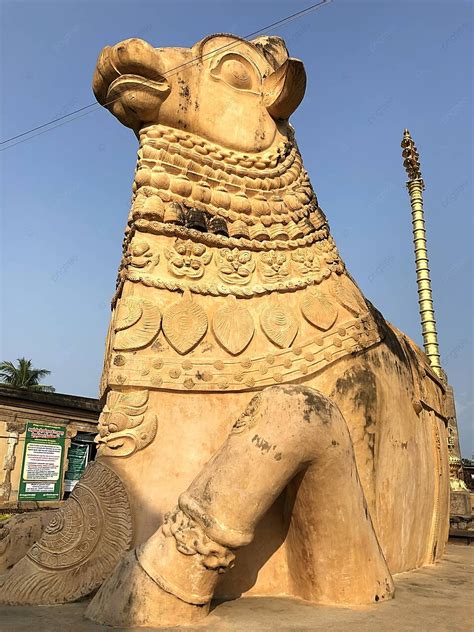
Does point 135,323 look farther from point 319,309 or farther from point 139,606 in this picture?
point 139,606

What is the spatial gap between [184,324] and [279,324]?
0.57 meters

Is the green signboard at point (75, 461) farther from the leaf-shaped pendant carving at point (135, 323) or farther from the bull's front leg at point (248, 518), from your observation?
the bull's front leg at point (248, 518)

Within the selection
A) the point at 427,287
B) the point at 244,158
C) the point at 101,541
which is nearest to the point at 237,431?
the point at 101,541

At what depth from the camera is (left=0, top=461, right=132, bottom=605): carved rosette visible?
2.61m

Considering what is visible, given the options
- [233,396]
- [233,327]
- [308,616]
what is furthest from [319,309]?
[308,616]

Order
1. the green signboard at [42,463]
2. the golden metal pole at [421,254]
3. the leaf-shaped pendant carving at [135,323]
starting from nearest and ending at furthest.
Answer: the leaf-shaped pendant carving at [135,323]
the green signboard at [42,463]
the golden metal pole at [421,254]

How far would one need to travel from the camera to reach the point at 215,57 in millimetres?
3900

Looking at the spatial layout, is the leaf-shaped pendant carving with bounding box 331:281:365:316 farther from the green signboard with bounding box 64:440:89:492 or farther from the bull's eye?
the green signboard with bounding box 64:440:89:492

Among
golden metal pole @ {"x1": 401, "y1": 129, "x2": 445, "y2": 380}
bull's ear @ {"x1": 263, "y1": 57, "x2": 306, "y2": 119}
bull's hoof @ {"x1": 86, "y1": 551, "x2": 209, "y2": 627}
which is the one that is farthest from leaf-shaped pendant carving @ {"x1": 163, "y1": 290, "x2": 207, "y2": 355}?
golden metal pole @ {"x1": 401, "y1": 129, "x2": 445, "y2": 380}

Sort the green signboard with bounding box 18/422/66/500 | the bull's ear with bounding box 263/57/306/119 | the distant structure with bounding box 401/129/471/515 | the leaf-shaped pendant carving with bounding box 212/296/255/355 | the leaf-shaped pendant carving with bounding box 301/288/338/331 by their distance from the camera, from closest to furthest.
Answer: the leaf-shaped pendant carving with bounding box 212/296/255/355 < the leaf-shaped pendant carving with bounding box 301/288/338/331 < the bull's ear with bounding box 263/57/306/119 < the green signboard with bounding box 18/422/66/500 < the distant structure with bounding box 401/129/471/515

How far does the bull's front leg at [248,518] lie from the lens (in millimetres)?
2205

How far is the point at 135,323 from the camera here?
308cm

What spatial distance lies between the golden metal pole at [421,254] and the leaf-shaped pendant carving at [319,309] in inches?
579

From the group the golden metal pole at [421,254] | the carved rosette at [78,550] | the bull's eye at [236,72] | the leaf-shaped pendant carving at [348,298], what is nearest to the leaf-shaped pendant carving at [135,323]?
the carved rosette at [78,550]
